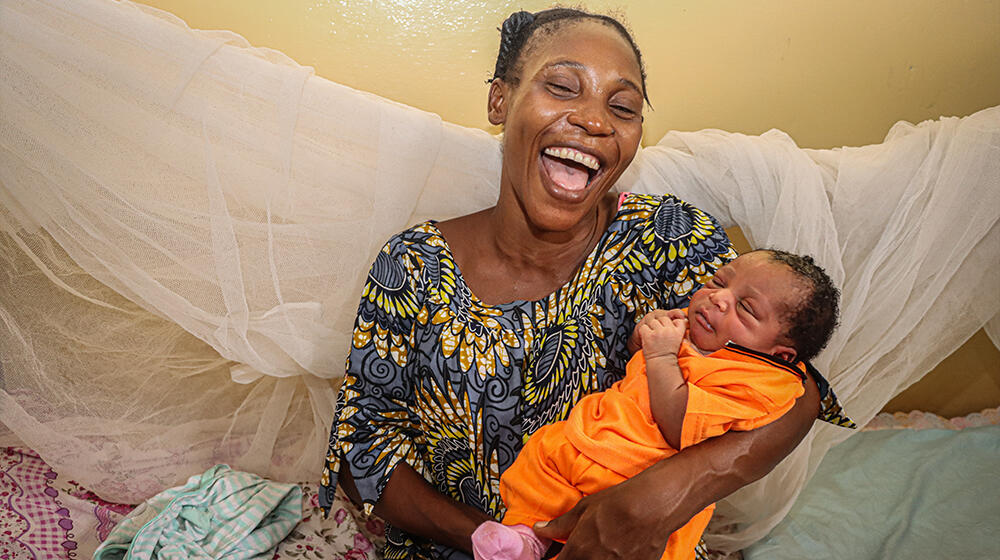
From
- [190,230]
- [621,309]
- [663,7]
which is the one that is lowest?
[190,230]

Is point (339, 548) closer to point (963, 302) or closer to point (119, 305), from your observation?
point (119, 305)

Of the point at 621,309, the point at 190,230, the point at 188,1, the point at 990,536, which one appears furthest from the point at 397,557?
the point at 188,1

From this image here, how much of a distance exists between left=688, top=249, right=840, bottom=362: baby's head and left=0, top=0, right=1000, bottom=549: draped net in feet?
1.69

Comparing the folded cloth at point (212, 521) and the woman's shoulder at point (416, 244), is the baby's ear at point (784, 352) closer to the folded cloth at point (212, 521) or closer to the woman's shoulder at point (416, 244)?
the woman's shoulder at point (416, 244)

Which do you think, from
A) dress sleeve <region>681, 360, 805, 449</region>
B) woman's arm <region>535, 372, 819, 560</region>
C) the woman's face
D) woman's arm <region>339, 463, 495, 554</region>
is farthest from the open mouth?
woman's arm <region>339, 463, 495, 554</region>

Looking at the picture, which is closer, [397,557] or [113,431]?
[397,557]

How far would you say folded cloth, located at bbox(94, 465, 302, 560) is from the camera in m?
1.64

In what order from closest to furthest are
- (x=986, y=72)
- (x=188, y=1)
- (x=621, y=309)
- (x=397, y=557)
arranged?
(x=621, y=309) < (x=397, y=557) < (x=188, y=1) < (x=986, y=72)

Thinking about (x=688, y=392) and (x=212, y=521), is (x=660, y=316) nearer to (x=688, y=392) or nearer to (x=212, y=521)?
(x=688, y=392)

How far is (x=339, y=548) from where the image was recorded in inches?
72.1

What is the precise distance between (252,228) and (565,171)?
766 mm

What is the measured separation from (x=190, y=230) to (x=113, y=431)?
0.52 metres

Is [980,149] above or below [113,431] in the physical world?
above

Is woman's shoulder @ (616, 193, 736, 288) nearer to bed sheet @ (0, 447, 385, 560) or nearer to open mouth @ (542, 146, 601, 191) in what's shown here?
→ open mouth @ (542, 146, 601, 191)
